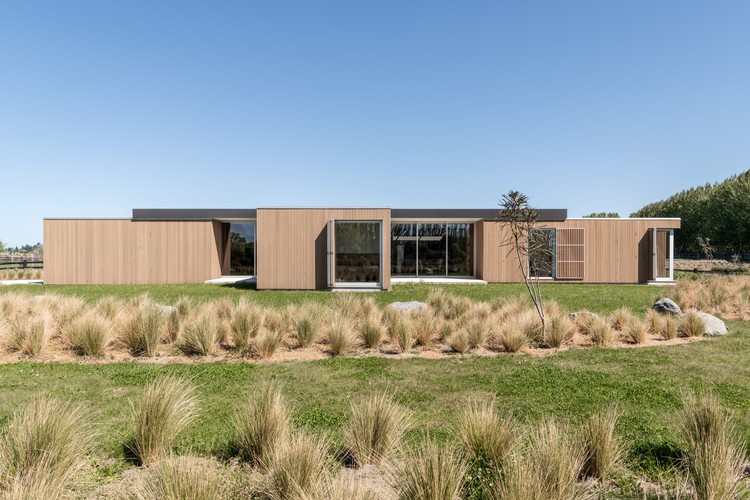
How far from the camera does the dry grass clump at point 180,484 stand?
2258 mm

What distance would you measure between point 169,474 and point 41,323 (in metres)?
6.00

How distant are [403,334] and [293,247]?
985cm

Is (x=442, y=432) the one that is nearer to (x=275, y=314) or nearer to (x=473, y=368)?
(x=473, y=368)

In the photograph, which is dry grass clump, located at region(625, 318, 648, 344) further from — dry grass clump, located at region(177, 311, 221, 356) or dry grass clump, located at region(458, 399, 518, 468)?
dry grass clump, located at region(177, 311, 221, 356)

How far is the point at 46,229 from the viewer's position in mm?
17625

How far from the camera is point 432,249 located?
781 inches

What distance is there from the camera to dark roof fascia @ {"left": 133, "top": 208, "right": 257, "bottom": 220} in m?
18.8

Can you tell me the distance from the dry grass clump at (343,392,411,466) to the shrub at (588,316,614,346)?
5279 millimetres

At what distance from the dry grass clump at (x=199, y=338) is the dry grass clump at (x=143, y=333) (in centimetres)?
39

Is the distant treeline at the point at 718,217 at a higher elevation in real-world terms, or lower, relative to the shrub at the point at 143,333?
higher

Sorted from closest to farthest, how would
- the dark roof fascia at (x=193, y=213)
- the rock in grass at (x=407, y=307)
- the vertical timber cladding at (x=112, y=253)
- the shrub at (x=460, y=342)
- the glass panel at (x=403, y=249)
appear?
the shrub at (x=460, y=342) < the rock in grass at (x=407, y=307) < the vertical timber cladding at (x=112, y=253) < the dark roof fascia at (x=193, y=213) < the glass panel at (x=403, y=249)

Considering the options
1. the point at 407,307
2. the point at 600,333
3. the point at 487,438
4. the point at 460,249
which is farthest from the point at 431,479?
the point at 460,249

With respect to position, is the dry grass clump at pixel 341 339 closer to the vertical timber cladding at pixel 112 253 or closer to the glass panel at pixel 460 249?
the vertical timber cladding at pixel 112 253

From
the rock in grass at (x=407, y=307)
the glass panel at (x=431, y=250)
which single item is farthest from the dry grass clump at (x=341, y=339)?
the glass panel at (x=431, y=250)
